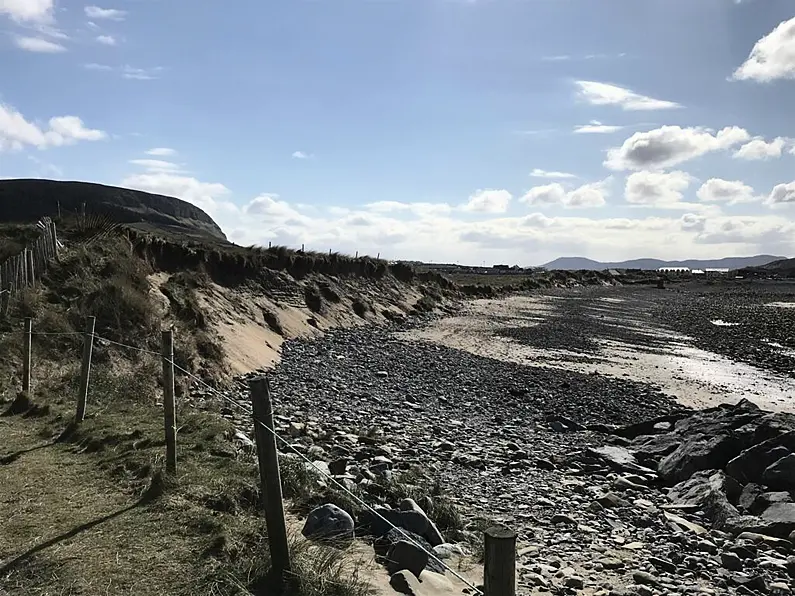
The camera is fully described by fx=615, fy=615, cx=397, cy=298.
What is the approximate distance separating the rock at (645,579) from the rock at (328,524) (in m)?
3.06

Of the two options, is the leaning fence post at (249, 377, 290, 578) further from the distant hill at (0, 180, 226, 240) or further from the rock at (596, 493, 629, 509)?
the distant hill at (0, 180, 226, 240)

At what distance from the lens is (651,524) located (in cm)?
824

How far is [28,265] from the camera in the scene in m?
16.0

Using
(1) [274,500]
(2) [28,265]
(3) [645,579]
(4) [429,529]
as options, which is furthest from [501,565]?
(2) [28,265]

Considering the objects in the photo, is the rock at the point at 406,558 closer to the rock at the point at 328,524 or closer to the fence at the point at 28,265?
the rock at the point at 328,524

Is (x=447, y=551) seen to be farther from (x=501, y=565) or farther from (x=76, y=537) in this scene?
(x=76, y=537)

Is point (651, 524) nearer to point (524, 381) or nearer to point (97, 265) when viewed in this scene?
point (524, 381)

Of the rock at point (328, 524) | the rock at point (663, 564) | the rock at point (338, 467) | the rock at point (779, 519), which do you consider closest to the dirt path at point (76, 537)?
the rock at point (328, 524)

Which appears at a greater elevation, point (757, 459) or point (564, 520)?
point (757, 459)

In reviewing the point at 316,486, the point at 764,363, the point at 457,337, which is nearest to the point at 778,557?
the point at 316,486

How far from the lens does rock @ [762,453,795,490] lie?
29.9 ft

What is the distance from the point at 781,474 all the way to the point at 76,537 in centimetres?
942

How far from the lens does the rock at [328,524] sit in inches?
240

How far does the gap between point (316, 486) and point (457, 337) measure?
77.2 ft
